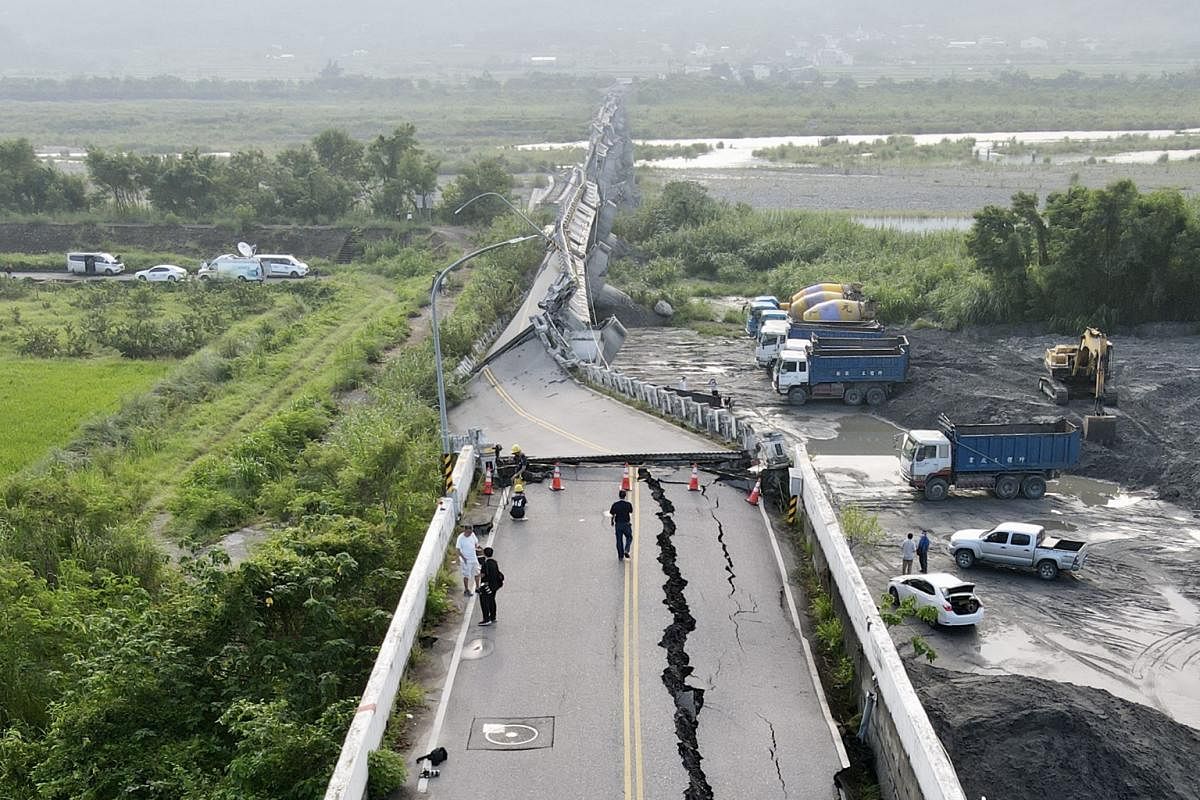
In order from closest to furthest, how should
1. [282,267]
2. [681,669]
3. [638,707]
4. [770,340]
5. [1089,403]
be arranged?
[638,707] → [681,669] → [1089,403] → [770,340] → [282,267]

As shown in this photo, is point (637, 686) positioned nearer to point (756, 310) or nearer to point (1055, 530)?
point (1055, 530)

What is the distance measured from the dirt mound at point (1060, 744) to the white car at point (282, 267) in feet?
172

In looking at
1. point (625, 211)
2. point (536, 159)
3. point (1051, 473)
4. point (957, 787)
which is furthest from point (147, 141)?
point (957, 787)

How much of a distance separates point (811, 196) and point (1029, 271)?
140 ft

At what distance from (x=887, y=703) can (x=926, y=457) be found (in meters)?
19.8

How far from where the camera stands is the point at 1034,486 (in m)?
34.2

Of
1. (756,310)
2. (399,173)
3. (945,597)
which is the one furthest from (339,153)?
(945,597)

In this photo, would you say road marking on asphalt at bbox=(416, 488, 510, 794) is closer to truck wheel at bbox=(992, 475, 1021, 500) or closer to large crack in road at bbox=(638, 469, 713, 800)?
large crack in road at bbox=(638, 469, 713, 800)

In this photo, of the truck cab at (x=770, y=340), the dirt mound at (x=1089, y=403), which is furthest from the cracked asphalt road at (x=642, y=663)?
the truck cab at (x=770, y=340)

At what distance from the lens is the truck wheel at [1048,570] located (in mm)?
28311

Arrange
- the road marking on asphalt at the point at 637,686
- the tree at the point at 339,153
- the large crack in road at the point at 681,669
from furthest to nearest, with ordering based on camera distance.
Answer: the tree at the point at 339,153 → the large crack in road at the point at 681,669 → the road marking on asphalt at the point at 637,686

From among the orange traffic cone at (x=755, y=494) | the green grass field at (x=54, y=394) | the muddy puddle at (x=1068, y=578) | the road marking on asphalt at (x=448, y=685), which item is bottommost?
the muddy puddle at (x=1068, y=578)

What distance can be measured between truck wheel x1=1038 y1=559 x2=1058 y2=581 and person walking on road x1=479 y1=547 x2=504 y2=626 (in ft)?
51.1

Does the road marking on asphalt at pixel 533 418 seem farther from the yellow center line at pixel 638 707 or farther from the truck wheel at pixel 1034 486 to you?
the truck wheel at pixel 1034 486
